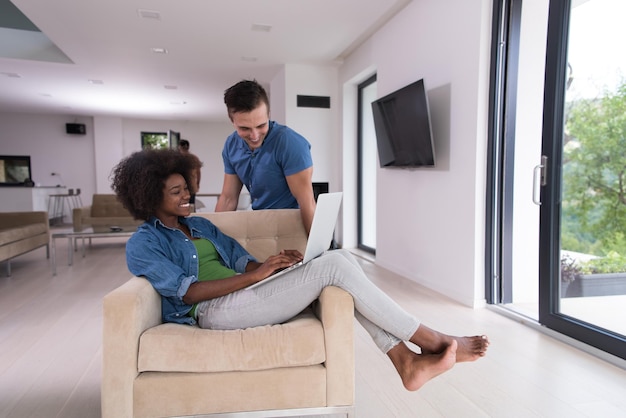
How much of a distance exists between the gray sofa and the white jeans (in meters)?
3.46

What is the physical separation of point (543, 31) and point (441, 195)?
54.6 inches

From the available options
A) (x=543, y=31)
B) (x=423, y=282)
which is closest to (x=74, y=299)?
(x=423, y=282)

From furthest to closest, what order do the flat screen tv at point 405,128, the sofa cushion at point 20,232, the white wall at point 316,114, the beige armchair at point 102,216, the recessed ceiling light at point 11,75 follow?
the recessed ceiling light at point 11,75 < the beige armchair at point 102,216 < the white wall at point 316,114 < the sofa cushion at point 20,232 < the flat screen tv at point 405,128

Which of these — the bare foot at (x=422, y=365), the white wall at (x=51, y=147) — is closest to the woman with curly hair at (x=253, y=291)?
the bare foot at (x=422, y=365)

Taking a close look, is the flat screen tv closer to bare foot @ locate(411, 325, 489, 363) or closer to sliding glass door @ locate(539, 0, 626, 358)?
sliding glass door @ locate(539, 0, 626, 358)

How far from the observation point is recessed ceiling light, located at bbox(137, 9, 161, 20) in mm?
3949

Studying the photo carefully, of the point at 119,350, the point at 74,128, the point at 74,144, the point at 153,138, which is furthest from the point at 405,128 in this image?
the point at 74,144

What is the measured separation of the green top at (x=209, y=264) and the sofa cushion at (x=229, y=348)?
Answer: 258mm

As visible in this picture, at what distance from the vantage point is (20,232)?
13.5 feet

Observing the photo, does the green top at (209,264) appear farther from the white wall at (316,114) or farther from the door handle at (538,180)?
the white wall at (316,114)

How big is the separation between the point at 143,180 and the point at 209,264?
0.42 meters

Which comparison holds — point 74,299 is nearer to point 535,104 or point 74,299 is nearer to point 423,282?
point 423,282

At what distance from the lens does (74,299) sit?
10.8 feet

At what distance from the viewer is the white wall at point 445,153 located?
2.97 m
